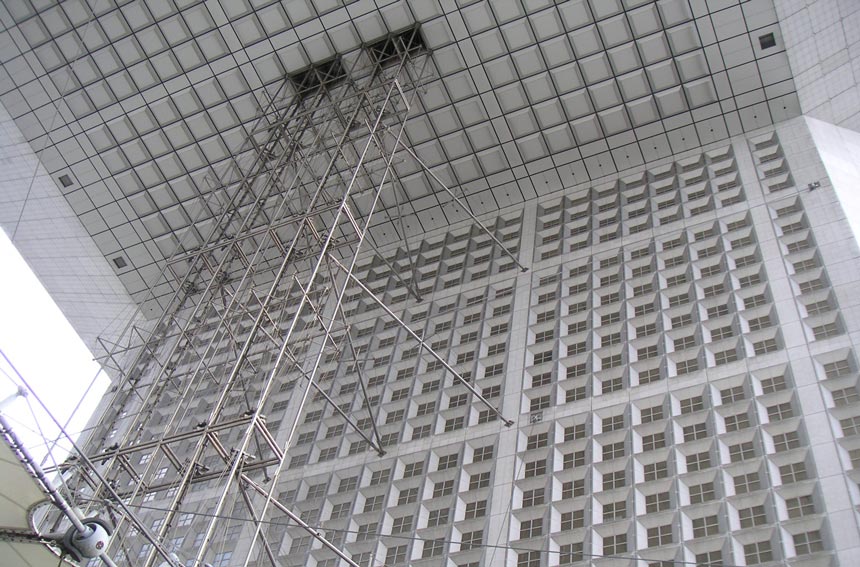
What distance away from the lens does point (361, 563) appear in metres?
29.4

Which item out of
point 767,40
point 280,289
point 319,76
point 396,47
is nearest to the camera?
point 767,40

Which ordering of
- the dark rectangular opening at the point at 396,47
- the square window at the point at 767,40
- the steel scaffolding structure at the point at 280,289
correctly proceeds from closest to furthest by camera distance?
1. the steel scaffolding structure at the point at 280,289
2. the square window at the point at 767,40
3. the dark rectangular opening at the point at 396,47

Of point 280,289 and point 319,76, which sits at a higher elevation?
point 319,76

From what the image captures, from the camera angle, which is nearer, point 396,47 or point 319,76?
point 396,47

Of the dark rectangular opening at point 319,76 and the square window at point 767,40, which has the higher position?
the dark rectangular opening at point 319,76

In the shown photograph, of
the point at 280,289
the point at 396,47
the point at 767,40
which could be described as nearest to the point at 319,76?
the point at 396,47

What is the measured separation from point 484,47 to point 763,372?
19.3 m

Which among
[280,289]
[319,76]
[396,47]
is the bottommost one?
[280,289]

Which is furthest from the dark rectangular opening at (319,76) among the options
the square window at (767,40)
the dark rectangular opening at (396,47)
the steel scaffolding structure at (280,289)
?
the square window at (767,40)

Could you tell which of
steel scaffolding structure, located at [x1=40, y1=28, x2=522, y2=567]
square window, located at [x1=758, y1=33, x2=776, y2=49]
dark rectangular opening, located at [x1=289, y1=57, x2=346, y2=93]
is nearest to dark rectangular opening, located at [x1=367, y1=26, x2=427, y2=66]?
steel scaffolding structure, located at [x1=40, y1=28, x2=522, y2=567]

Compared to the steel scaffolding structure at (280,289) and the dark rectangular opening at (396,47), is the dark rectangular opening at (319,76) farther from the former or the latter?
the dark rectangular opening at (396,47)

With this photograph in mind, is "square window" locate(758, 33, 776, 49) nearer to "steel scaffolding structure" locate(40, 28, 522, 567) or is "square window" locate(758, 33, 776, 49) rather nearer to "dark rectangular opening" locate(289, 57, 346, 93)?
"steel scaffolding structure" locate(40, 28, 522, 567)

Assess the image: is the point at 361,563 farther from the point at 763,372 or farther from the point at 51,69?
A: the point at 51,69

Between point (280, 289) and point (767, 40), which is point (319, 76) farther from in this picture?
point (767, 40)
